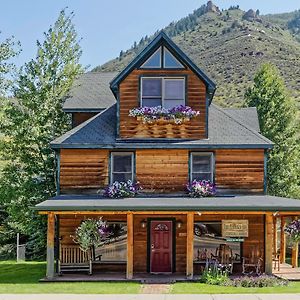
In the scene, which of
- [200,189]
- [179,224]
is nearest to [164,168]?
[200,189]

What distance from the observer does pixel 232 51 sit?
107125mm

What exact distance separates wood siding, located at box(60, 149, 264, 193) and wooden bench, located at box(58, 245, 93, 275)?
90.5 inches

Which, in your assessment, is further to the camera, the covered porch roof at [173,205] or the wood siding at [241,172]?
the wood siding at [241,172]

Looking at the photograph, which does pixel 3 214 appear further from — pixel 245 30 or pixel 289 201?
pixel 245 30

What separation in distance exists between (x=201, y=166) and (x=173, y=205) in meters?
3.40

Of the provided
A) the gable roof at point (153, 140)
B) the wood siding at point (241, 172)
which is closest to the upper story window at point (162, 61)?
the gable roof at point (153, 140)

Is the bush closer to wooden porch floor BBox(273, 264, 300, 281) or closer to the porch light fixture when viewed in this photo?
wooden porch floor BBox(273, 264, 300, 281)

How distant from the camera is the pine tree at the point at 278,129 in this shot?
110 ft

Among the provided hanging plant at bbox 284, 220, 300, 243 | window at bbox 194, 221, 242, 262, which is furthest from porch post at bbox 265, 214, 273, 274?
hanging plant at bbox 284, 220, 300, 243

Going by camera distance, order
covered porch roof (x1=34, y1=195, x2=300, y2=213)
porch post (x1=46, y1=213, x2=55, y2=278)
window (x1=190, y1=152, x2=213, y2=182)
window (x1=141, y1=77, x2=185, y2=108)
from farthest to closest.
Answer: window (x1=141, y1=77, x2=185, y2=108) < window (x1=190, y1=152, x2=213, y2=182) < porch post (x1=46, y1=213, x2=55, y2=278) < covered porch roof (x1=34, y1=195, x2=300, y2=213)

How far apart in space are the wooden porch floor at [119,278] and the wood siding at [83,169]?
11.4 ft

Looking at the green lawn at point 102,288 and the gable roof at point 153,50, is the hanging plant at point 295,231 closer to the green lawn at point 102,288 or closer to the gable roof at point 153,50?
the green lawn at point 102,288

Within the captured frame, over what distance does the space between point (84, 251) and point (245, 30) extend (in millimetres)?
109876

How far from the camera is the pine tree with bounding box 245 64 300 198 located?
3341 centimetres
